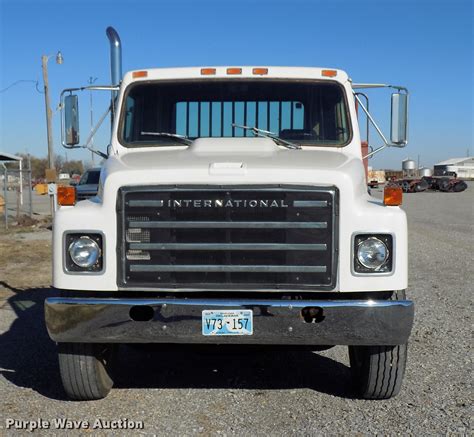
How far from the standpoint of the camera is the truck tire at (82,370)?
4.49 m

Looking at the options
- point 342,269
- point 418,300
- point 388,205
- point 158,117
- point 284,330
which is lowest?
point 418,300

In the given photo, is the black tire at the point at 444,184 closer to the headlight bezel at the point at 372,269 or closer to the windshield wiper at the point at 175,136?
the windshield wiper at the point at 175,136

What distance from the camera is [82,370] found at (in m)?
4.52

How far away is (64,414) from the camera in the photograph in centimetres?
448

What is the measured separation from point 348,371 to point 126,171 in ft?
8.66

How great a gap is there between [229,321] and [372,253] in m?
1.01

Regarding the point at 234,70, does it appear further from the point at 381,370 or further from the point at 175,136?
the point at 381,370

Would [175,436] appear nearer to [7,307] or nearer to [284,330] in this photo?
[284,330]

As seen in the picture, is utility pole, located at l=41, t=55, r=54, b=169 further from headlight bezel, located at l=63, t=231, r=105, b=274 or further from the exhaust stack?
headlight bezel, located at l=63, t=231, r=105, b=274

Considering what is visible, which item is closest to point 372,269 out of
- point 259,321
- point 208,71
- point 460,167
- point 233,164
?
point 259,321

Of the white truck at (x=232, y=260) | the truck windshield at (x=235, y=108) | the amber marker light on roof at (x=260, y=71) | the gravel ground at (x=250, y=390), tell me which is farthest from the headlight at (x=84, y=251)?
the amber marker light on roof at (x=260, y=71)

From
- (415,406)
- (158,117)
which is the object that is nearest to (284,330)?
(415,406)

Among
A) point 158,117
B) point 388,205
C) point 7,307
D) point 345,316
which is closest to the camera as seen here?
point 345,316

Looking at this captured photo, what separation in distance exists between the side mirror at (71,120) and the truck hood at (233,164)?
2.58 feet
